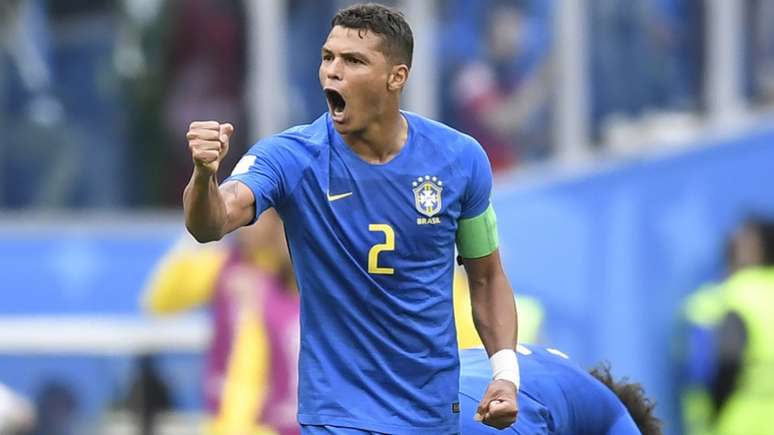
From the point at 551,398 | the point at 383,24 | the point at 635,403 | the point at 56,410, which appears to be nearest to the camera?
the point at 383,24

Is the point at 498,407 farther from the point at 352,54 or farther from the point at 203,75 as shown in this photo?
the point at 203,75

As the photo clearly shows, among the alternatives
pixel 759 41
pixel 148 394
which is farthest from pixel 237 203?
pixel 759 41

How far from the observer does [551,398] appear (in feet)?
22.7

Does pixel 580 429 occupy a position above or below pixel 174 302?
above

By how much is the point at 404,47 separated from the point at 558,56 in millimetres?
6785

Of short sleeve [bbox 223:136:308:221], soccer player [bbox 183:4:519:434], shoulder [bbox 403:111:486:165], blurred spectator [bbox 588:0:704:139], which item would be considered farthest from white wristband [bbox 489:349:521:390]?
blurred spectator [bbox 588:0:704:139]

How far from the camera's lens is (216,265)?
12.0 m

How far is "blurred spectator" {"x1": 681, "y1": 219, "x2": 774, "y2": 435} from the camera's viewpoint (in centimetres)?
1248

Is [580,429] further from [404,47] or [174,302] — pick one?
[174,302]

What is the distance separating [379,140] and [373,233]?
0.92 feet

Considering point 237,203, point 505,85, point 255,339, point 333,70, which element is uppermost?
point 333,70

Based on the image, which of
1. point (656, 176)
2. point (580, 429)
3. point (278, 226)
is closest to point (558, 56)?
point (656, 176)

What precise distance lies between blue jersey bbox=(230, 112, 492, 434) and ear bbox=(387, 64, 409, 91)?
0.62 feet

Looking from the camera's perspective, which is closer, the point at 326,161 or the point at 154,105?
the point at 326,161
